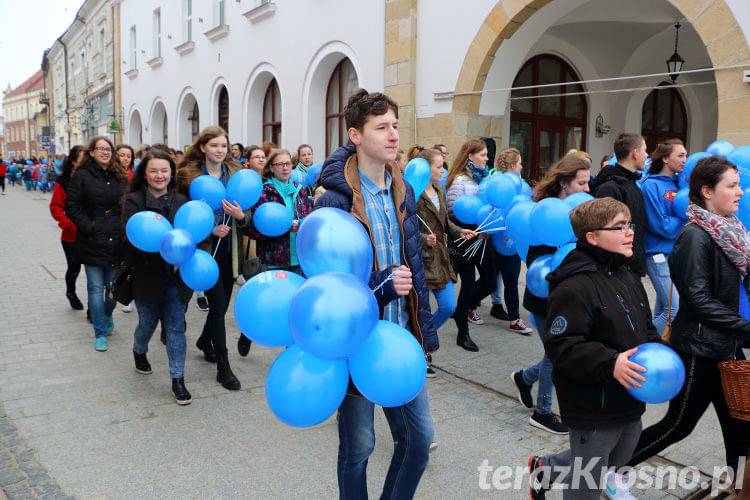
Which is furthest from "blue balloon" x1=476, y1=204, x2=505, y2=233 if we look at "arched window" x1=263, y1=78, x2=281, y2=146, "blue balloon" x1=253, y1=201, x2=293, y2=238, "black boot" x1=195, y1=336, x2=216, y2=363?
"arched window" x1=263, y1=78, x2=281, y2=146

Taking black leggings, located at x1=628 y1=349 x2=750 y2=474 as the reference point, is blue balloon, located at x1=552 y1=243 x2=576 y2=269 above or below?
above

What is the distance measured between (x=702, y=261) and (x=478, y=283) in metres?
2.90

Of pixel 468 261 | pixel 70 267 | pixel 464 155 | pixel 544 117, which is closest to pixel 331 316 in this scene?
pixel 468 261

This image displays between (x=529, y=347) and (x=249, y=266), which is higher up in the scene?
(x=249, y=266)

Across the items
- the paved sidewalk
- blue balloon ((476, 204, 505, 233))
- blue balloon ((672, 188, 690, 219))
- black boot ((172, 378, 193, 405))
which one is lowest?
the paved sidewalk

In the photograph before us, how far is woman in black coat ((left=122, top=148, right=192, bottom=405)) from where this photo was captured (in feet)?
14.1

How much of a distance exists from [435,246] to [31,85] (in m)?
87.6

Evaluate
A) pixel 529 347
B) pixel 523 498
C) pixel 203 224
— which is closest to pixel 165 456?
pixel 203 224

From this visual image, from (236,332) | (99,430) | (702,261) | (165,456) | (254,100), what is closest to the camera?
(702,261)

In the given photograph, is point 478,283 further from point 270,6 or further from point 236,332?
point 270,6

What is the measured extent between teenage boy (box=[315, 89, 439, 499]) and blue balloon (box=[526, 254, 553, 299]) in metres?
1.16

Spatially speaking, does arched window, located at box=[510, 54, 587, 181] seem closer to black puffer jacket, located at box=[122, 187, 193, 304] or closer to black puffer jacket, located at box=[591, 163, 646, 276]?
black puffer jacket, located at box=[591, 163, 646, 276]

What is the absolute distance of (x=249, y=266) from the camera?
15.6 ft

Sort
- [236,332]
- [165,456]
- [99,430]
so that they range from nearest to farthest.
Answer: [165,456]
[99,430]
[236,332]
